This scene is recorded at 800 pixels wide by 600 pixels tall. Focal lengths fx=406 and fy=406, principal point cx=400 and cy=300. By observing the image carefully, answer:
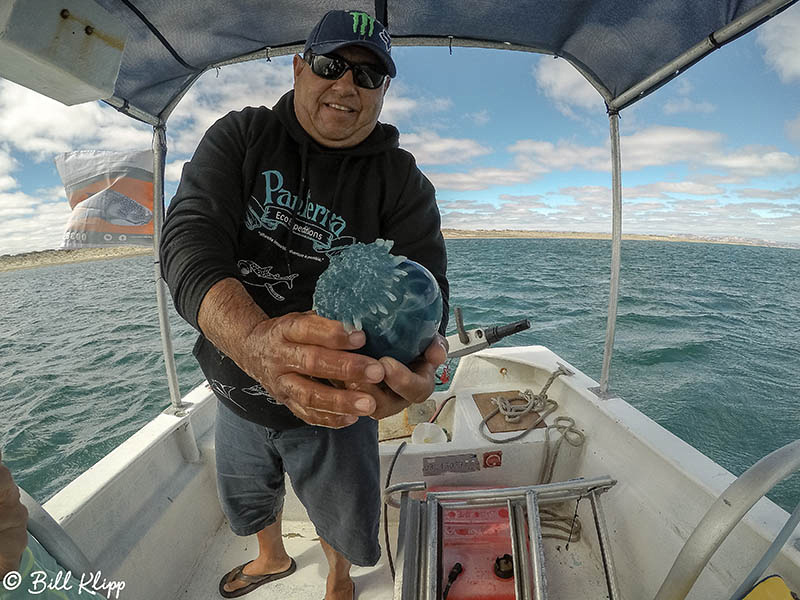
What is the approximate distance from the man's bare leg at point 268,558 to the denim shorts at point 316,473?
1.24ft

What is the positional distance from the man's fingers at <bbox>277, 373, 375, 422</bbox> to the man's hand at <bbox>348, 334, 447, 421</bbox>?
0.03m

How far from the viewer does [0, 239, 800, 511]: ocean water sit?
24.7 ft

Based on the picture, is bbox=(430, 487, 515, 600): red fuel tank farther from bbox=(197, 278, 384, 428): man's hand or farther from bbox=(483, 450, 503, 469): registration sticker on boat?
bbox=(197, 278, 384, 428): man's hand

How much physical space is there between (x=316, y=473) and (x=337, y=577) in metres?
0.80

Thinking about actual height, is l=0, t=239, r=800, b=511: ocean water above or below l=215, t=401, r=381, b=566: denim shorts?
below

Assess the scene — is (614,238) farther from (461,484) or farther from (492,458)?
(461,484)

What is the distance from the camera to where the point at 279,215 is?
1448 mm

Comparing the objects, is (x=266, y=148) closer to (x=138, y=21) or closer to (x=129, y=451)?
(x=138, y=21)

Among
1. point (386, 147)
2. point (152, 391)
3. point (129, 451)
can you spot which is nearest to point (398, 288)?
point (386, 147)

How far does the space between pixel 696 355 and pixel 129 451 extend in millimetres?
14521

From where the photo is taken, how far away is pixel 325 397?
76 cm

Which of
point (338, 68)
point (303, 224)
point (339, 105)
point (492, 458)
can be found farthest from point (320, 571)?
point (338, 68)

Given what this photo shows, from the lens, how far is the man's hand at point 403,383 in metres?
0.79

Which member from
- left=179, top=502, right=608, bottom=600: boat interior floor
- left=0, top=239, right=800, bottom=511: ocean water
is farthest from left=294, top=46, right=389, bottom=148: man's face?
left=0, top=239, right=800, bottom=511: ocean water
